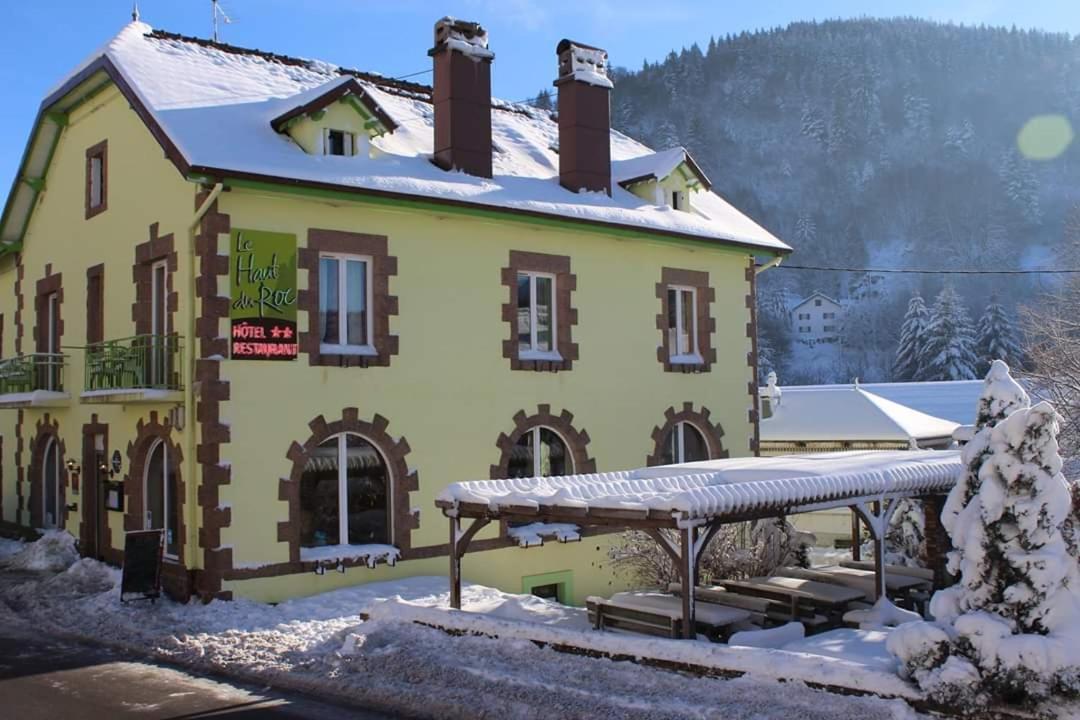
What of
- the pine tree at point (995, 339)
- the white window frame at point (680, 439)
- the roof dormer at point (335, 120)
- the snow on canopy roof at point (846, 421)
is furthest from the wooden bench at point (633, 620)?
the pine tree at point (995, 339)

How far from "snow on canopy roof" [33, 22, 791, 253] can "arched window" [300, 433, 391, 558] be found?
12.9 ft

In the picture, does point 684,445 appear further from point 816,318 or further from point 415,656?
point 816,318

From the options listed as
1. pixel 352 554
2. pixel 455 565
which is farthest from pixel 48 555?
pixel 455 565

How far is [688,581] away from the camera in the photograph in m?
10.0

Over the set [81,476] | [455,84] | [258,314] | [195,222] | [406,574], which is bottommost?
[406,574]

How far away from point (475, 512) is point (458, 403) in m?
5.07

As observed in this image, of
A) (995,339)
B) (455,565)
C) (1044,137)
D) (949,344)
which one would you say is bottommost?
(455,565)

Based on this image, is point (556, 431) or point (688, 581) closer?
point (688, 581)

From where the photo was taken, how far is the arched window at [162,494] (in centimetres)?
1541

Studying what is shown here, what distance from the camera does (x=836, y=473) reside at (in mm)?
11391

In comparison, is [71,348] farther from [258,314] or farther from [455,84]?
[455,84]

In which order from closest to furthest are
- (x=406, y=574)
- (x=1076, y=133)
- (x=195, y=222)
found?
1. (x=195, y=222)
2. (x=406, y=574)
3. (x=1076, y=133)

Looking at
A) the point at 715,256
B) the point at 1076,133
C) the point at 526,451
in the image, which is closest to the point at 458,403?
the point at 526,451

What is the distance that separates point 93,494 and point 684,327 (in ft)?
37.1
